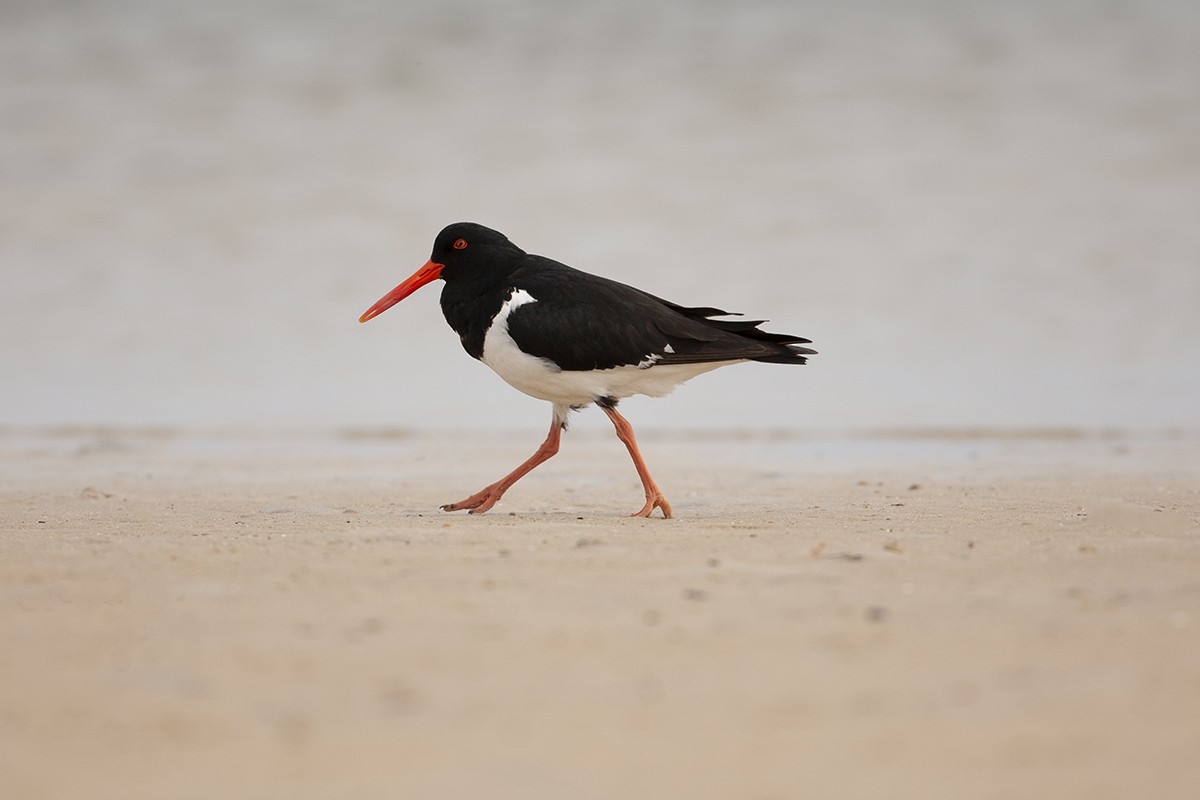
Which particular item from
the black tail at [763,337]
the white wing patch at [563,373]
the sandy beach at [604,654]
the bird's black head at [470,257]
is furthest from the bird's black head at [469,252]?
the sandy beach at [604,654]

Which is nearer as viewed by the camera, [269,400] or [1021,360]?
[269,400]

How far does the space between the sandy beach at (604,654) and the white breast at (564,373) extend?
77cm

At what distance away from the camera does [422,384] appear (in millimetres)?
A: 13953

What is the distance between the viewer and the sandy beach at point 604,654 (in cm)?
279

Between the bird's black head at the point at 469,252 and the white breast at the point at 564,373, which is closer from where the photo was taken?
the white breast at the point at 564,373

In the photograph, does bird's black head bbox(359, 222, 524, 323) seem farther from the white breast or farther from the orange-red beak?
the white breast

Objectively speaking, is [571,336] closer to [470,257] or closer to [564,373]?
[564,373]

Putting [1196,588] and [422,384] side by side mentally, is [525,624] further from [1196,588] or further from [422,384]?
[422,384]

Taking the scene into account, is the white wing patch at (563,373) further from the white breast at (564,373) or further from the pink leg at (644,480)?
the pink leg at (644,480)

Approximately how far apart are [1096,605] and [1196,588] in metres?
0.49

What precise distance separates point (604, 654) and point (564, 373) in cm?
351

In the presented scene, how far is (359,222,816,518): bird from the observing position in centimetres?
685

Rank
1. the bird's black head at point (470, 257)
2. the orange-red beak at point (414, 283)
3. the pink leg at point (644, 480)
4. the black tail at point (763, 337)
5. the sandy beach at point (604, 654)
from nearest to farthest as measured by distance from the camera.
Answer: the sandy beach at point (604, 654), the pink leg at point (644, 480), the black tail at point (763, 337), the bird's black head at point (470, 257), the orange-red beak at point (414, 283)

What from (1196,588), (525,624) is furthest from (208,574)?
(1196,588)
